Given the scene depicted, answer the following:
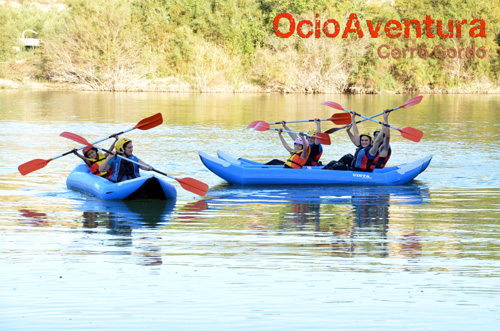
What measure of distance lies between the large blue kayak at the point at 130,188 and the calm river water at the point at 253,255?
15 cm

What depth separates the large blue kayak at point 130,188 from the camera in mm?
8461

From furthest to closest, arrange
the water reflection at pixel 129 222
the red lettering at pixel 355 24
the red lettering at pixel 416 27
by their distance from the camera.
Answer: the red lettering at pixel 416 27
the red lettering at pixel 355 24
the water reflection at pixel 129 222

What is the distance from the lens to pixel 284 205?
28.7ft

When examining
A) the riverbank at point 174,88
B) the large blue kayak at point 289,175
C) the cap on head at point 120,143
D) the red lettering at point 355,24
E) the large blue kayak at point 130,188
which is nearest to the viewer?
the large blue kayak at point 130,188

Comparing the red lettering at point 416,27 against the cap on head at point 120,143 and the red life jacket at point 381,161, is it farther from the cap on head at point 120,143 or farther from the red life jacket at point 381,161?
the cap on head at point 120,143

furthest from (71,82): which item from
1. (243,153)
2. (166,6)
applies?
(243,153)

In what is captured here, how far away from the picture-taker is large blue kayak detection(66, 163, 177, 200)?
27.8 ft

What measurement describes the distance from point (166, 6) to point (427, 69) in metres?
15.0

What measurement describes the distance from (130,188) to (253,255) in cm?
294

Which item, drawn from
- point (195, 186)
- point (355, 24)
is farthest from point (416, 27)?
point (195, 186)

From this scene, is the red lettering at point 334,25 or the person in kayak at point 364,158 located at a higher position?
the red lettering at point 334,25

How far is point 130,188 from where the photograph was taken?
8469 mm

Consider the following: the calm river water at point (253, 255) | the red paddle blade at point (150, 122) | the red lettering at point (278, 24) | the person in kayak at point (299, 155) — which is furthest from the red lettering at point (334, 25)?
the red paddle blade at point (150, 122)

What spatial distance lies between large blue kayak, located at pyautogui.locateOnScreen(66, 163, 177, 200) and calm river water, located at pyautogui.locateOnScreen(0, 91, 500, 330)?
0.50ft
